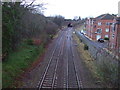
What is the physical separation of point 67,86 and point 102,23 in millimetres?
37716

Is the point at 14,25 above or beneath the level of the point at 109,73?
above

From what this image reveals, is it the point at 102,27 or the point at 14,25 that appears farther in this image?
the point at 102,27

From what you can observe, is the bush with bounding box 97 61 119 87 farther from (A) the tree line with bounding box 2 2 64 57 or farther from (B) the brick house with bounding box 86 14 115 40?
(B) the brick house with bounding box 86 14 115 40

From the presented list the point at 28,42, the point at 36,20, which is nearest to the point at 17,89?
the point at 28,42

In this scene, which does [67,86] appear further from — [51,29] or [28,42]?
[51,29]

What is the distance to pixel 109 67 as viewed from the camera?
11023 mm

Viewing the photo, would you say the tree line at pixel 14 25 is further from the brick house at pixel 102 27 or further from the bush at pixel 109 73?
the brick house at pixel 102 27

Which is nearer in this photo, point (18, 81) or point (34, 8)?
point (18, 81)

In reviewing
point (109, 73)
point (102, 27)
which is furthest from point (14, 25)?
point (102, 27)

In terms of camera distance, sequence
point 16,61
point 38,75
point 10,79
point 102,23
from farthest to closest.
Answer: point 102,23 < point 16,61 < point 38,75 < point 10,79

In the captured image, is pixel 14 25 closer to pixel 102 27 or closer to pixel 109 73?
pixel 109 73

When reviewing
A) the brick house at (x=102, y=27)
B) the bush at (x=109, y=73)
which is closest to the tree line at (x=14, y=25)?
the bush at (x=109, y=73)

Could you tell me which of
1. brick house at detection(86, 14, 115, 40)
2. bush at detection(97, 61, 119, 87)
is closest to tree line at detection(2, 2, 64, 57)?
bush at detection(97, 61, 119, 87)

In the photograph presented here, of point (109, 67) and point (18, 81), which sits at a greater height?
point (109, 67)
